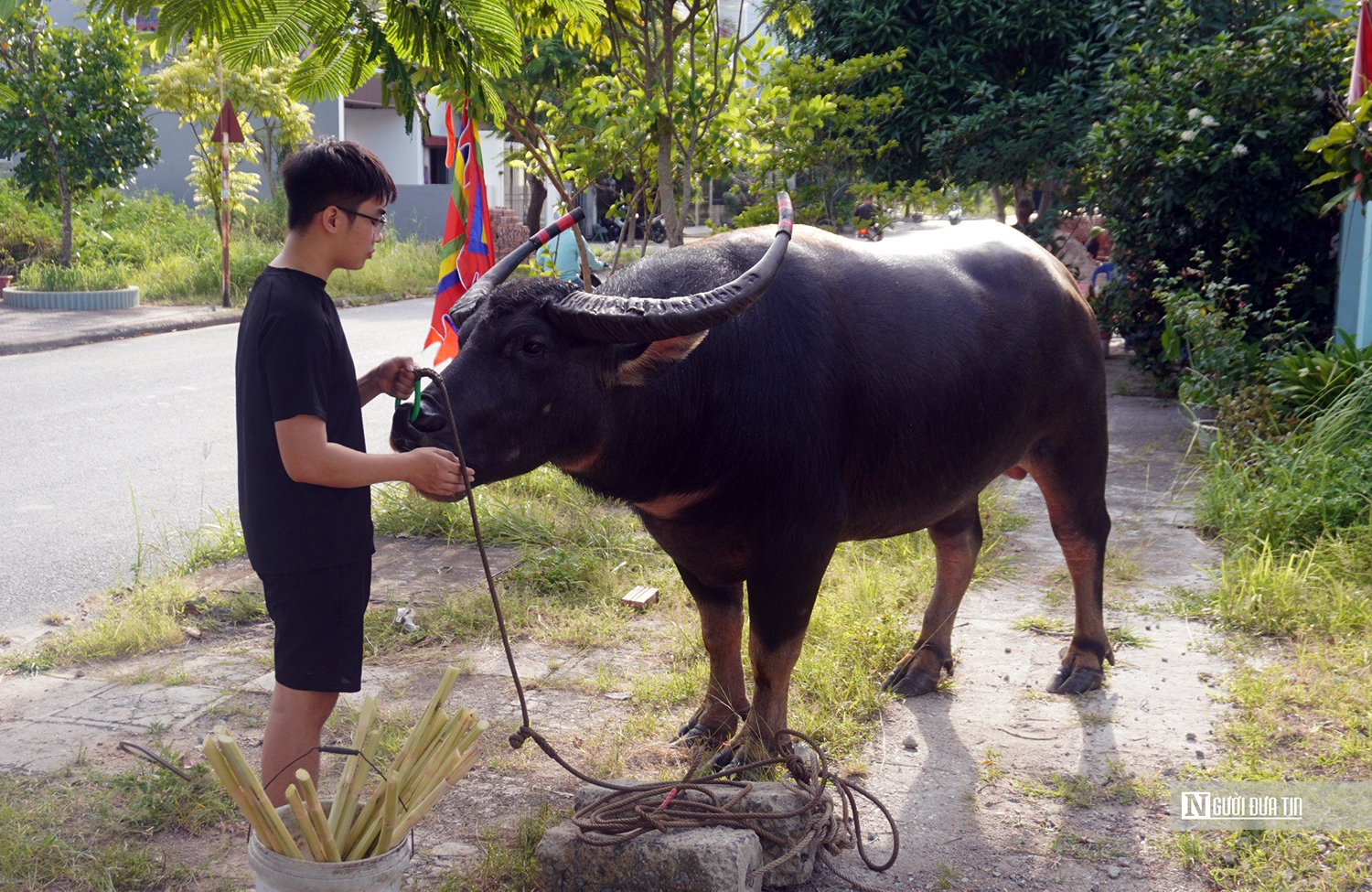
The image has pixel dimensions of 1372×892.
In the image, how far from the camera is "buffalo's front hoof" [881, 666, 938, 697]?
13.0ft

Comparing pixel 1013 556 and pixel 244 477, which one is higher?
pixel 244 477

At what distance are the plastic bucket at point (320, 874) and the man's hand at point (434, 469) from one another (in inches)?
29.8

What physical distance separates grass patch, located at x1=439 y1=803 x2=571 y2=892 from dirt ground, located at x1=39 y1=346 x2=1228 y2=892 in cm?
6

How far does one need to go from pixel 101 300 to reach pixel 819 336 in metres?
14.2

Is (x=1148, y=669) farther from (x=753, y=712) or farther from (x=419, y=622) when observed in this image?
(x=419, y=622)

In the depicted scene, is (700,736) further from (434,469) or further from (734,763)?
(434,469)

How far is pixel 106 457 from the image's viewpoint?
7.38 m

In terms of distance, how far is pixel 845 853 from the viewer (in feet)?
9.70

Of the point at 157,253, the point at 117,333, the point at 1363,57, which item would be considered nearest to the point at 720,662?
the point at 1363,57

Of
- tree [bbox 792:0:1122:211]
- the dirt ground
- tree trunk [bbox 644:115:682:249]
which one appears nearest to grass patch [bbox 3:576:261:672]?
the dirt ground

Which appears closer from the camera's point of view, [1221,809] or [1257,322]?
[1221,809]

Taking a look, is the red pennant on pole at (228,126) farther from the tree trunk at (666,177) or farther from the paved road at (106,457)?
the tree trunk at (666,177)

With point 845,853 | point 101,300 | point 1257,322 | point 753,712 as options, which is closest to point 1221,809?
point 845,853

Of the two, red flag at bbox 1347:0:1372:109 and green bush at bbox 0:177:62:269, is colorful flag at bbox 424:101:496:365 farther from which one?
green bush at bbox 0:177:62:269
